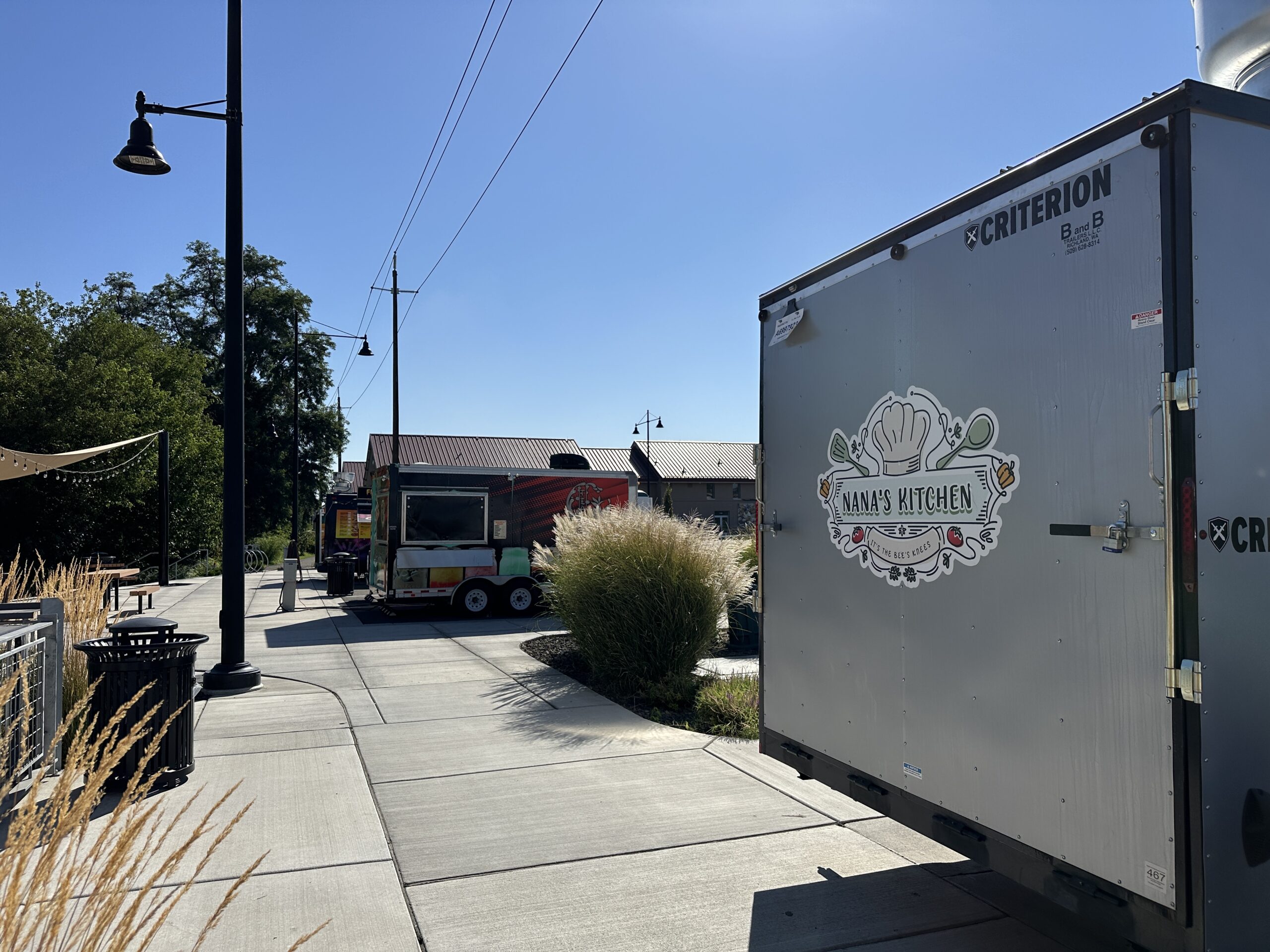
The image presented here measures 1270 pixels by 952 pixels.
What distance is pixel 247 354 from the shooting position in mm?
50312

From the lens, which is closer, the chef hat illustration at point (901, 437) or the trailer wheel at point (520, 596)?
the chef hat illustration at point (901, 437)

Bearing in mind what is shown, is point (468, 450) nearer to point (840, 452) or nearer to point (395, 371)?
point (395, 371)

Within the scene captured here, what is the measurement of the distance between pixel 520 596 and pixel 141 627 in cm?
1012

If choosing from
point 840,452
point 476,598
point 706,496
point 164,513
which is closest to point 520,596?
point 476,598

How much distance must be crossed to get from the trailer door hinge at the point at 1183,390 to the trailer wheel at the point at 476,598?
45.5ft

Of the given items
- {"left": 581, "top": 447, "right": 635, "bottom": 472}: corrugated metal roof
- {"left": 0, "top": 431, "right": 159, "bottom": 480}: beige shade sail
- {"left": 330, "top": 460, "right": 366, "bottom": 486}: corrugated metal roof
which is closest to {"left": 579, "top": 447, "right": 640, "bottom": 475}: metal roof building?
{"left": 581, "top": 447, "right": 635, "bottom": 472}: corrugated metal roof

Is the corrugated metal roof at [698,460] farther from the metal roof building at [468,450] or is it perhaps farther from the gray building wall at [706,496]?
the metal roof building at [468,450]

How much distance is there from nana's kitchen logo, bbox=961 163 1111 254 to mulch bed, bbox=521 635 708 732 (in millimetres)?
5116

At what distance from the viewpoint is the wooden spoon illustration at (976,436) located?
3475 millimetres

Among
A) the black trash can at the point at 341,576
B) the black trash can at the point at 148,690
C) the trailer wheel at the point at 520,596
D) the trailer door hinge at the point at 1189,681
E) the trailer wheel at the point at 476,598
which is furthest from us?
the black trash can at the point at 341,576

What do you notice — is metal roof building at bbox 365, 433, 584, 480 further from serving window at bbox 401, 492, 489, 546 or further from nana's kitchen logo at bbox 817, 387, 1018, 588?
nana's kitchen logo at bbox 817, 387, 1018, 588

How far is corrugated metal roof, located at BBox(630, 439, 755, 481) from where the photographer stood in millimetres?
62469

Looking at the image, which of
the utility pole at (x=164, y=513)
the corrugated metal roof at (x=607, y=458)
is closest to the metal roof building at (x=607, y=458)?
the corrugated metal roof at (x=607, y=458)

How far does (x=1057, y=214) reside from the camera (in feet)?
10.7
